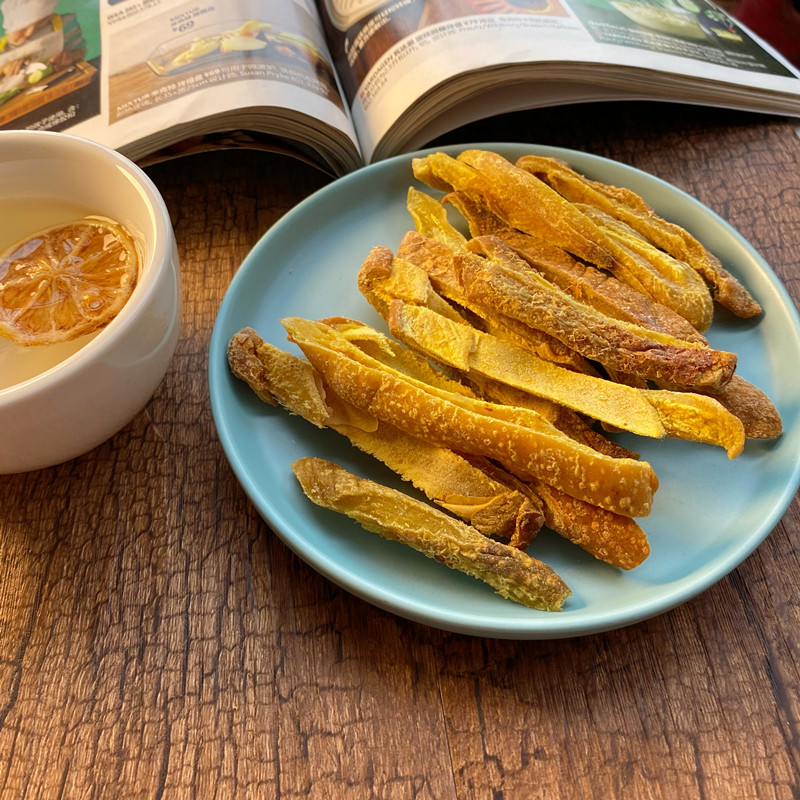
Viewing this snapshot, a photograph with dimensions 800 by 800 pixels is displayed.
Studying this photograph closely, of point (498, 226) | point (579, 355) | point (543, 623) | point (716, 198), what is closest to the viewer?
point (543, 623)

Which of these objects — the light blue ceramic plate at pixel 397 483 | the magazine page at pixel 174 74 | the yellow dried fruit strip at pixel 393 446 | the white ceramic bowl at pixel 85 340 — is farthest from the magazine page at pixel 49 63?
the yellow dried fruit strip at pixel 393 446

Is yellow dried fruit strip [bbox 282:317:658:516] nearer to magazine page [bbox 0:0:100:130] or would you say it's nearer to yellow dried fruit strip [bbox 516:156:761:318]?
yellow dried fruit strip [bbox 516:156:761:318]

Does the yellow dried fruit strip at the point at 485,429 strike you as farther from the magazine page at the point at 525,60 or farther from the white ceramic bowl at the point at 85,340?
the magazine page at the point at 525,60

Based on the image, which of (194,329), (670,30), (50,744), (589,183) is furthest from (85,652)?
(670,30)

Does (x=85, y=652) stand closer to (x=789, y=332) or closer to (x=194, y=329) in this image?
(x=194, y=329)

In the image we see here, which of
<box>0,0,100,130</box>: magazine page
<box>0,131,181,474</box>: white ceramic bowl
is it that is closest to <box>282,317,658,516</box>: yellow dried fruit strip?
<box>0,131,181,474</box>: white ceramic bowl

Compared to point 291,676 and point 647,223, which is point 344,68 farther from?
point 291,676
